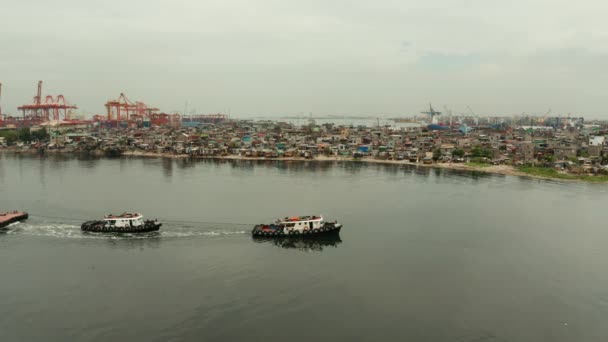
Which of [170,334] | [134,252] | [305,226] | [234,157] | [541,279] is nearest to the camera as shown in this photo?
[170,334]

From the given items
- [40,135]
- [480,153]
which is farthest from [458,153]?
[40,135]

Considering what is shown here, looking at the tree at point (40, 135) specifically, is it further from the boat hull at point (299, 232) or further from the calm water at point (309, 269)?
the boat hull at point (299, 232)

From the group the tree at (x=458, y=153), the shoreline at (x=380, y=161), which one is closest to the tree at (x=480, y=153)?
the tree at (x=458, y=153)

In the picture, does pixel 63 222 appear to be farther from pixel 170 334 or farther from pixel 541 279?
pixel 541 279

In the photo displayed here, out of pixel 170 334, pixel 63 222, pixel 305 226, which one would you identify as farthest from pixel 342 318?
pixel 63 222

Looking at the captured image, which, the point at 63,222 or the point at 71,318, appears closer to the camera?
the point at 71,318

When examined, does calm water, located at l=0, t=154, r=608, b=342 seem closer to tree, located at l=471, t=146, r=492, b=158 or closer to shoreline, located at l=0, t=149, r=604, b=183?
shoreline, located at l=0, t=149, r=604, b=183
